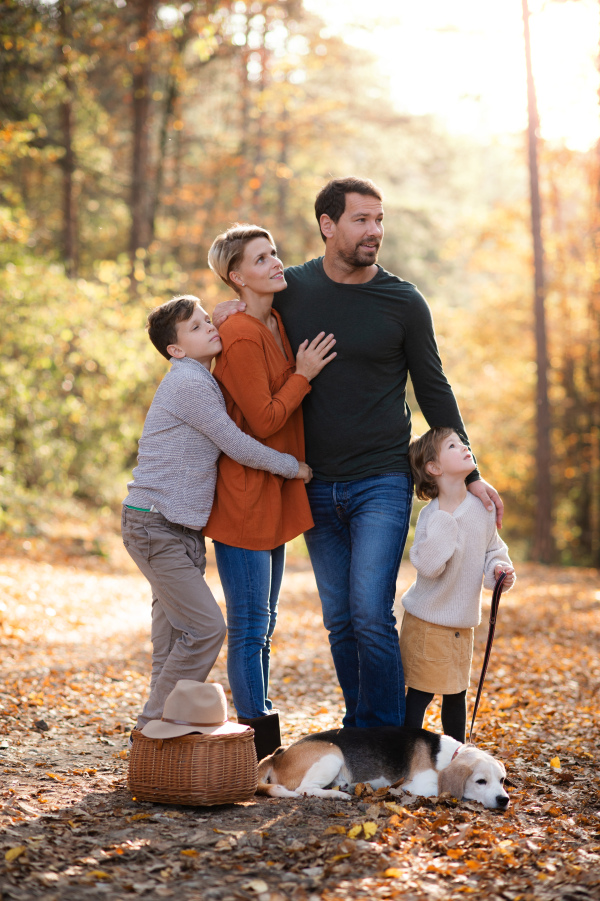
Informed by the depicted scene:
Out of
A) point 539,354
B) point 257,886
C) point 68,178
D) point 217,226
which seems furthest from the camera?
point 217,226

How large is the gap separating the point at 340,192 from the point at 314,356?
835mm

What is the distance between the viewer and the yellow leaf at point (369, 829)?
10.7ft

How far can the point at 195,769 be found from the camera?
3.57 m

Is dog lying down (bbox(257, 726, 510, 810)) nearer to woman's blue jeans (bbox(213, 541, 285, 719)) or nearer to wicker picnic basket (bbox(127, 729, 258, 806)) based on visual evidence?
wicker picnic basket (bbox(127, 729, 258, 806))

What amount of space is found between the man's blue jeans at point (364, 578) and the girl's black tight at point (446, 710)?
98 millimetres

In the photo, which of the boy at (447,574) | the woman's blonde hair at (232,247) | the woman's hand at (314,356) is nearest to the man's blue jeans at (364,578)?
the boy at (447,574)

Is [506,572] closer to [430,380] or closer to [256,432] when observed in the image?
[430,380]

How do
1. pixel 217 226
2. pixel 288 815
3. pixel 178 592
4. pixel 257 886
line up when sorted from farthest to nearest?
pixel 217 226, pixel 178 592, pixel 288 815, pixel 257 886

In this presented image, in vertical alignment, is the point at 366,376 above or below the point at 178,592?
above

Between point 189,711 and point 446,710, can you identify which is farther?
point 446,710

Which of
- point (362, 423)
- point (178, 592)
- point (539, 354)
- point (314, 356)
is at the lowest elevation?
point (178, 592)

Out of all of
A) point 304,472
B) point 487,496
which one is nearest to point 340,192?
point 304,472

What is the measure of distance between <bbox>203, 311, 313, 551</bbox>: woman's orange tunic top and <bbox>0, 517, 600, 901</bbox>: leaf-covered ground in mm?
1195

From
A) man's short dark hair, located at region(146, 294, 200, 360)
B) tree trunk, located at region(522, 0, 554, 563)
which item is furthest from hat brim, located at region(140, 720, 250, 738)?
tree trunk, located at region(522, 0, 554, 563)
